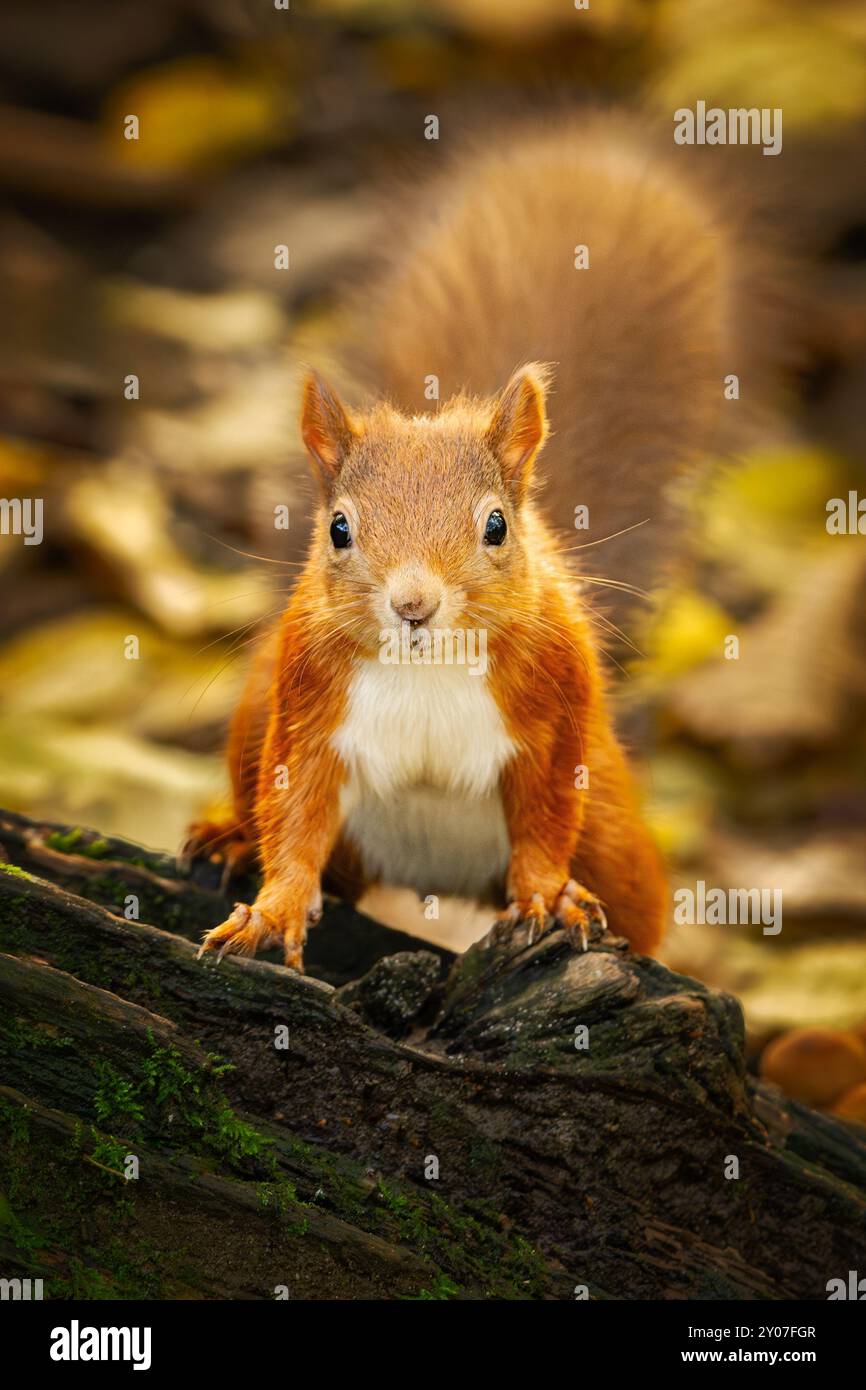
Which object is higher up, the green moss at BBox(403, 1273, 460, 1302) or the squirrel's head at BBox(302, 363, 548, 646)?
the squirrel's head at BBox(302, 363, 548, 646)

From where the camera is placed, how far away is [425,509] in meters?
1.17

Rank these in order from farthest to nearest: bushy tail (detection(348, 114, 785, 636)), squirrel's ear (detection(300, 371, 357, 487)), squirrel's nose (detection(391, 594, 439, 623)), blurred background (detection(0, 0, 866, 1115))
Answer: blurred background (detection(0, 0, 866, 1115)) → bushy tail (detection(348, 114, 785, 636)) → squirrel's ear (detection(300, 371, 357, 487)) → squirrel's nose (detection(391, 594, 439, 623))

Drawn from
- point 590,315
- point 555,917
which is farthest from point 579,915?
point 590,315

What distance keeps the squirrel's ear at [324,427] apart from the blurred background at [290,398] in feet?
0.70

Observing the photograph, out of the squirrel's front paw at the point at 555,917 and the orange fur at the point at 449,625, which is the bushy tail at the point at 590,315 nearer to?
the orange fur at the point at 449,625

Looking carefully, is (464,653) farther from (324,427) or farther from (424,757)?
(324,427)

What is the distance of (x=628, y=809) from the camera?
4.84ft

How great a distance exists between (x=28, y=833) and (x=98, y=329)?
7.72ft

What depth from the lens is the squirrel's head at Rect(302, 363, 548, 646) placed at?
115 centimetres

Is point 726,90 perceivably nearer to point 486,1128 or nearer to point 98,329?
point 98,329

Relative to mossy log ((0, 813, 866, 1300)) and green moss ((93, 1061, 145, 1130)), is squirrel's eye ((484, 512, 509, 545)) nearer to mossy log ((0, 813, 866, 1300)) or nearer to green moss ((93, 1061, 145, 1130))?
mossy log ((0, 813, 866, 1300))

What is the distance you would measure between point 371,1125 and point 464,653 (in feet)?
1.25

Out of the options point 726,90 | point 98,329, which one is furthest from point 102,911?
point 726,90

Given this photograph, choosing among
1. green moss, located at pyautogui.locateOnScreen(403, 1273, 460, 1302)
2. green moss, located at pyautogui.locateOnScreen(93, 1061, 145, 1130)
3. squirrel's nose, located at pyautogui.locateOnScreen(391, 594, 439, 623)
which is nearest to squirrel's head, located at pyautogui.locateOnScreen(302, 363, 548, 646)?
squirrel's nose, located at pyautogui.locateOnScreen(391, 594, 439, 623)
